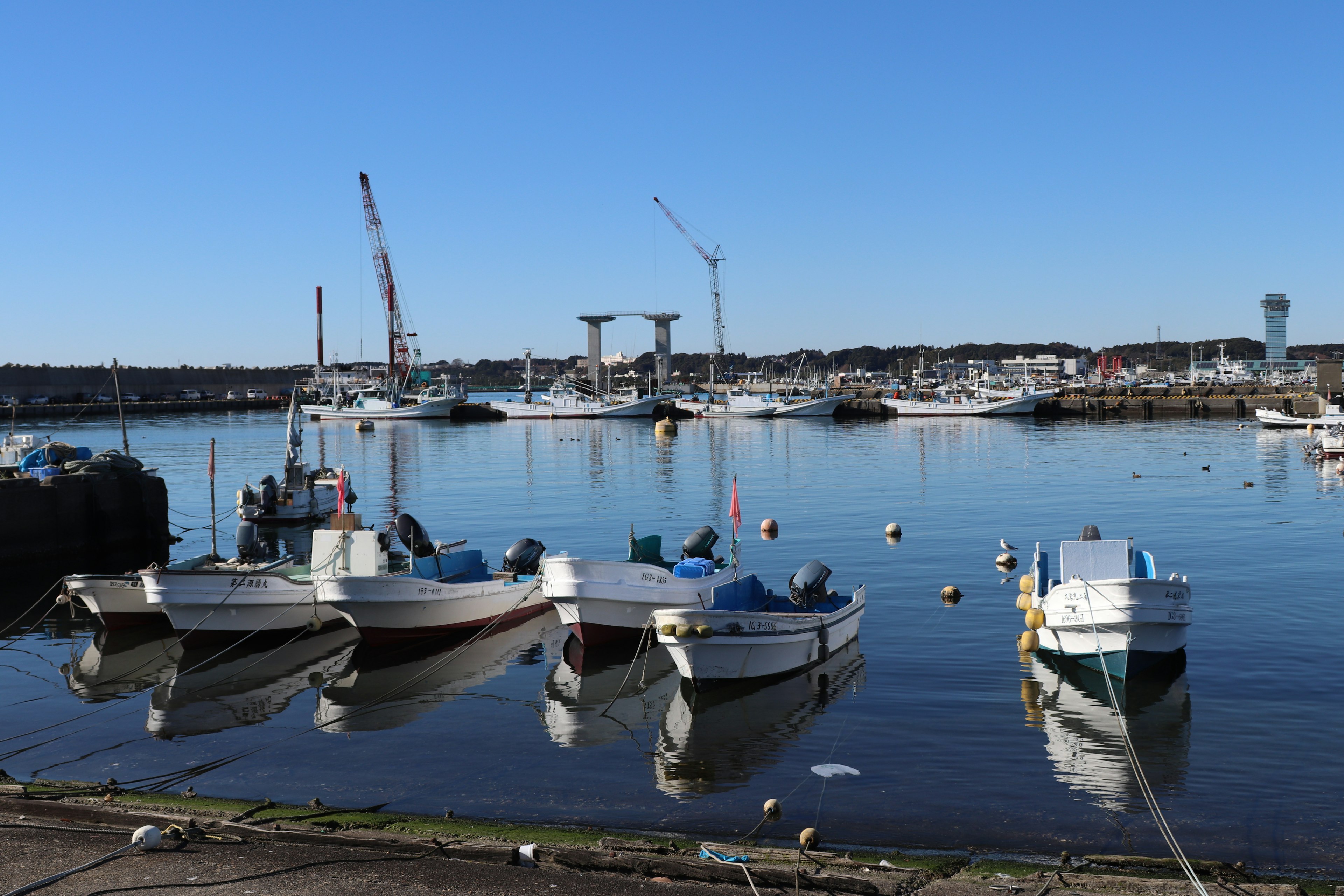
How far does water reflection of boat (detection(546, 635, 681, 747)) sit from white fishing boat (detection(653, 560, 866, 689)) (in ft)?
3.37

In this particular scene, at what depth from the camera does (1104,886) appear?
9219 mm

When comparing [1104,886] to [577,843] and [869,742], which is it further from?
[869,742]

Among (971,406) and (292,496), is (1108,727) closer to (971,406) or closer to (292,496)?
(292,496)

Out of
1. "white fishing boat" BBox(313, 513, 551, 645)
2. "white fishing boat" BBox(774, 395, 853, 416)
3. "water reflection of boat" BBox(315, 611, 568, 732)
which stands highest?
"white fishing boat" BBox(774, 395, 853, 416)

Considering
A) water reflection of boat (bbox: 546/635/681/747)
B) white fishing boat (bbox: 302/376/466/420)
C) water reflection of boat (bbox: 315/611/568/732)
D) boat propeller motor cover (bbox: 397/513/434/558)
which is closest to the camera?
water reflection of boat (bbox: 546/635/681/747)

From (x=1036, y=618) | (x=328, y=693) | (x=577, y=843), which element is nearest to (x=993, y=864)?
(x=577, y=843)

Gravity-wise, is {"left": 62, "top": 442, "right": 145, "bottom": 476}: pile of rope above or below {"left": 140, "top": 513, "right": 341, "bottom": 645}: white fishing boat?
above

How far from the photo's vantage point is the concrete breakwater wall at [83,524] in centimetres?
3244

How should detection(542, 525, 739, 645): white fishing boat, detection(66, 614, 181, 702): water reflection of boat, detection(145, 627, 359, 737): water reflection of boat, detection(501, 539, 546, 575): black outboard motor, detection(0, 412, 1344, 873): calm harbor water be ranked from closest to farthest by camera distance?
detection(0, 412, 1344, 873): calm harbor water
detection(145, 627, 359, 737): water reflection of boat
detection(66, 614, 181, 702): water reflection of boat
detection(542, 525, 739, 645): white fishing boat
detection(501, 539, 546, 575): black outboard motor

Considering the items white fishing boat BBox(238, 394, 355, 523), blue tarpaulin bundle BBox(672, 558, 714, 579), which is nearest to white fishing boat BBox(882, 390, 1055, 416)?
white fishing boat BBox(238, 394, 355, 523)

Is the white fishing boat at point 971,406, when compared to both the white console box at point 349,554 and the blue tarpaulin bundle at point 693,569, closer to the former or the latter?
the blue tarpaulin bundle at point 693,569

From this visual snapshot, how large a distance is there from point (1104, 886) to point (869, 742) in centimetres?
644

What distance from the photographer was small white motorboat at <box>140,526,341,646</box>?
71.3 feet

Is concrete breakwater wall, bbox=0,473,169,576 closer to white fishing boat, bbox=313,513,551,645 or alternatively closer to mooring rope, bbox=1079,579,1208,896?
white fishing boat, bbox=313,513,551,645
